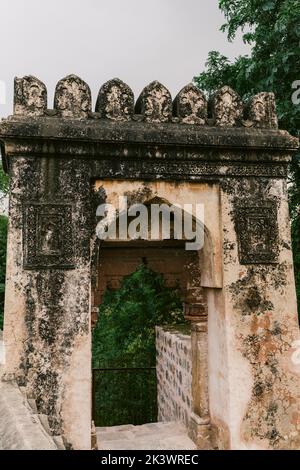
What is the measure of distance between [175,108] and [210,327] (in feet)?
7.43

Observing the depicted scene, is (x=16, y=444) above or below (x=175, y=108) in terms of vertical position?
below

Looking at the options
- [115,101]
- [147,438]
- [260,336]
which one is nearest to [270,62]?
[115,101]

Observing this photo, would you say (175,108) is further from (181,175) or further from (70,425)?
(70,425)

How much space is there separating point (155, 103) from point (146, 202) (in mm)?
969

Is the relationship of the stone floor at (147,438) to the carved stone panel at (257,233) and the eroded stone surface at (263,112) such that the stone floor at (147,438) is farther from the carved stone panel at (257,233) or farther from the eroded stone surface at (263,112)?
the eroded stone surface at (263,112)

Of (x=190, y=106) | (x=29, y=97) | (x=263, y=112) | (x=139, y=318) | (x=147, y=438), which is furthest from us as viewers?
(x=139, y=318)

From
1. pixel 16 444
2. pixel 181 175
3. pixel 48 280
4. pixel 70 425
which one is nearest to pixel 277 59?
pixel 181 175

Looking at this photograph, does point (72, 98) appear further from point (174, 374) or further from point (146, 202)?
point (174, 374)

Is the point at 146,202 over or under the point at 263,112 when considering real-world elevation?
under

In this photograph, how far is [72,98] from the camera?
13.9ft

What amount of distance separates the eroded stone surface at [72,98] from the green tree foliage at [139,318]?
616cm

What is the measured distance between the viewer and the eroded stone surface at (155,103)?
4.40m

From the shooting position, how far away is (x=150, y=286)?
411 inches

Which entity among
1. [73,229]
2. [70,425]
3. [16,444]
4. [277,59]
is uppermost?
[277,59]
